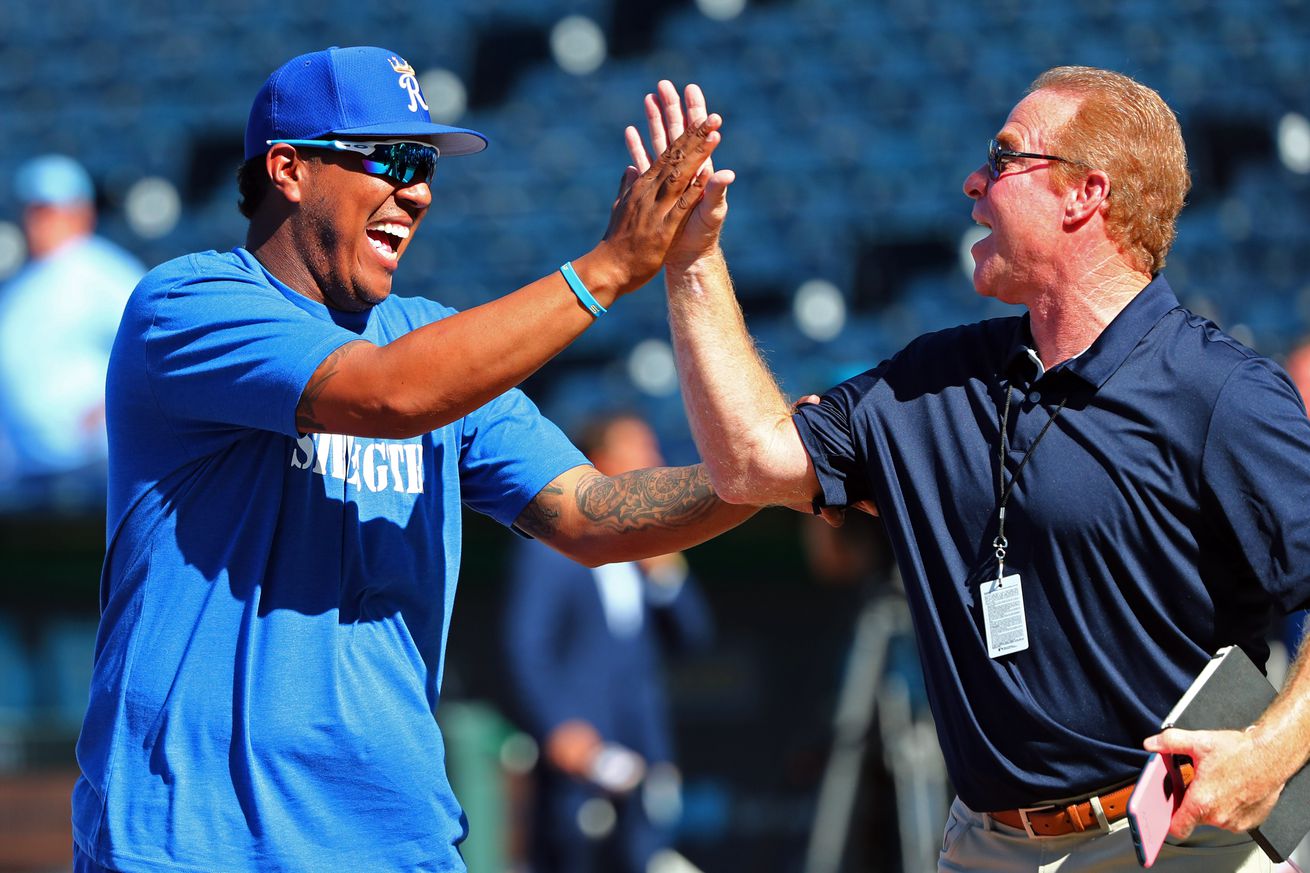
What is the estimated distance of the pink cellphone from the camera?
233 cm

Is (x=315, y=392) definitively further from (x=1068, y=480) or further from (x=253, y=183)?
(x=1068, y=480)

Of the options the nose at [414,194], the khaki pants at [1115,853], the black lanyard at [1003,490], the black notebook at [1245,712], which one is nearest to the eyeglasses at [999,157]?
the black lanyard at [1003,490]

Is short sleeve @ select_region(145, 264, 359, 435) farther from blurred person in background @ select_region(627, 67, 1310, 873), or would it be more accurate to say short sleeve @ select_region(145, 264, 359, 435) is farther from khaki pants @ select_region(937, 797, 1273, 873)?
khaki pants @ select_region(937, 797, 1273, 873)

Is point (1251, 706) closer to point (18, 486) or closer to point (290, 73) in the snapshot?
point (290, 73)

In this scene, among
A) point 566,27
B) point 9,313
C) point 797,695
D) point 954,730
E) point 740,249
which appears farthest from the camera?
point 566,27

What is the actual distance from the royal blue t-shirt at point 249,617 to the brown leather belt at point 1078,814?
101 cm

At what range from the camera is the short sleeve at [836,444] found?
2951 millimetres

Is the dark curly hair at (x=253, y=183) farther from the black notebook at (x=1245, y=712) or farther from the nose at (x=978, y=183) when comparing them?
the black notebook at (x=1245, y=712)

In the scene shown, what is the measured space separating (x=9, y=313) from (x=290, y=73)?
21.8ft

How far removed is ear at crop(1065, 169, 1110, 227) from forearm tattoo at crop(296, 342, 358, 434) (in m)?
1.27

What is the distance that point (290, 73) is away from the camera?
2979 millimetres

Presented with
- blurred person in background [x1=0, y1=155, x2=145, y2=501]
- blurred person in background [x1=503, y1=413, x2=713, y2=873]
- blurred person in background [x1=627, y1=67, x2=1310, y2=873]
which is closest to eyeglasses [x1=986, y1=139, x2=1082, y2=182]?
blurred person in background [x1=627, y1=67, x2=1310, y2=873]

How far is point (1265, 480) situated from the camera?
2.61 metres

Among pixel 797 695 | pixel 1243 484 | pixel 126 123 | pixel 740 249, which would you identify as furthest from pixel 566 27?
pixel 1243 484
